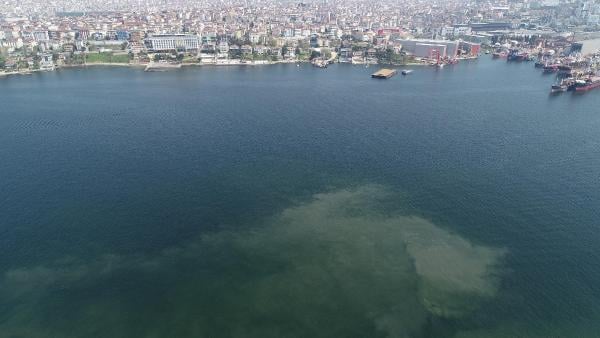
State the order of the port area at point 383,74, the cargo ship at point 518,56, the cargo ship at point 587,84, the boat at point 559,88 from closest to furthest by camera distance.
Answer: the boat at point 559,88 < the cargo ship at point 587,84 < the port area at point 383,74 < the cargo ship at point 518,56

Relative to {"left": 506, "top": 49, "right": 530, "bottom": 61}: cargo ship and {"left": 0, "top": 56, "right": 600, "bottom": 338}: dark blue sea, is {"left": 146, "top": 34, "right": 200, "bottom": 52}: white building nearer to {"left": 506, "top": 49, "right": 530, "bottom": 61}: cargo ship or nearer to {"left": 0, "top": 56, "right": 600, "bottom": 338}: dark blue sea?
{"left": 0, "top": 56, "right": 600, "bottom": 338}: dark blue sea

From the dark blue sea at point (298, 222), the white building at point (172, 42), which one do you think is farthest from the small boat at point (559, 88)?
the white building at point (172, 42)

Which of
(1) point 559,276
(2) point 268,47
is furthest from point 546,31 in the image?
(1) point 559,276

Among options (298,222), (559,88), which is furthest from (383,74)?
(298,222)

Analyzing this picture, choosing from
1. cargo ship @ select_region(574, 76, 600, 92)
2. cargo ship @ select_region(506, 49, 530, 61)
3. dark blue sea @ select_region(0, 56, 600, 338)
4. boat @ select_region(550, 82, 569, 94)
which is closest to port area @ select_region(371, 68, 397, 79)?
dark blue sea @ select_region(0, 56, 600, 338)

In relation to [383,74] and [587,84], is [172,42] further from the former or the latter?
[587,84]

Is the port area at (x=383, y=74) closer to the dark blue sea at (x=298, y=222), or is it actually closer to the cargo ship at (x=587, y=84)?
the dark blue sea at (x=298, y=222)
